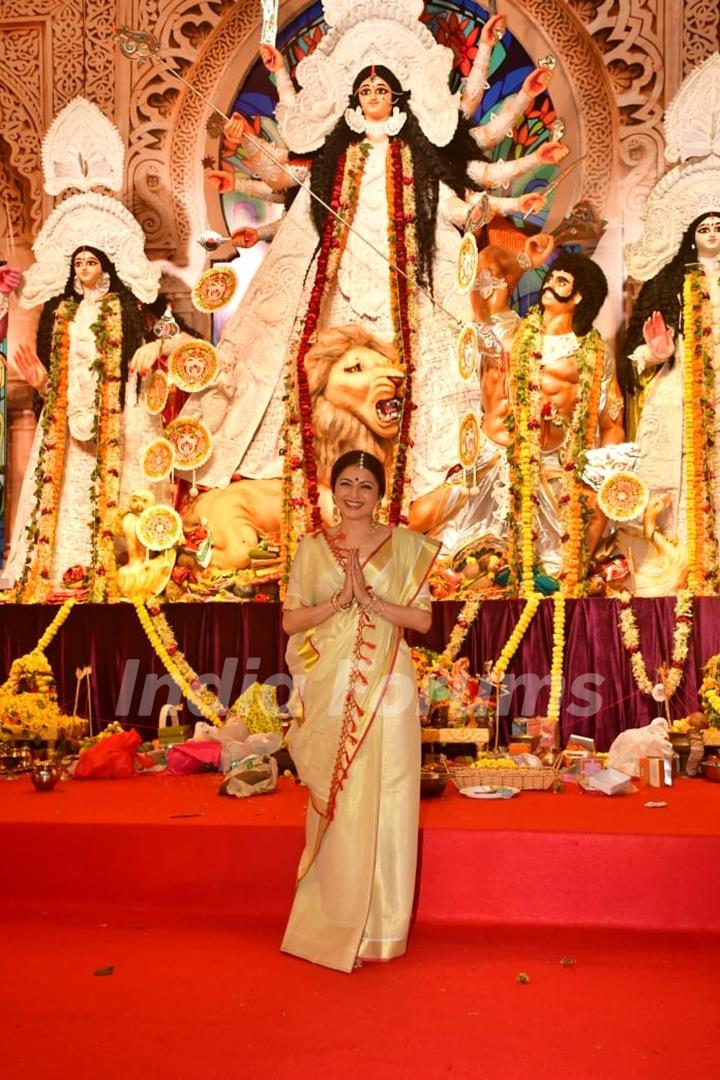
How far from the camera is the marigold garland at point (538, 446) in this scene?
302 inches

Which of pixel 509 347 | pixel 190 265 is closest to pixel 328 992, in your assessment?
pixel 509 347

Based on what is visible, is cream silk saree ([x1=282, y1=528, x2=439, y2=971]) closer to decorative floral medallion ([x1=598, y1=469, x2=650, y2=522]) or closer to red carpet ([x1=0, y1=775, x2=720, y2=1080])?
red carpet ([x1=0, y1=775, x2=720, y2=1080])

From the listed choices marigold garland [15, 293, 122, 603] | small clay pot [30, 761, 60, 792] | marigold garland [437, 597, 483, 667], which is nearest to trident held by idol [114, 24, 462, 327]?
marigold garland [15, 293, 122, 603]

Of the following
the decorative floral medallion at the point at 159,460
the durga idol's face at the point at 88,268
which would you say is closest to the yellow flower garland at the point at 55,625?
the decorative floral medallion at the point at 159,460

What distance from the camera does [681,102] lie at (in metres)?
8.23

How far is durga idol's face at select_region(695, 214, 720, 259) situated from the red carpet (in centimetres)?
446

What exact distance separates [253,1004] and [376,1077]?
1.82ft

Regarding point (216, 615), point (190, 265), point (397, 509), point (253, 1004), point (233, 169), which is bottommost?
point (253, 1004)

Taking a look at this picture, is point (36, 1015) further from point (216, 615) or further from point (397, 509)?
point (397, 509)

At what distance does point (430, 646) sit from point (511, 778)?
208 centimetres

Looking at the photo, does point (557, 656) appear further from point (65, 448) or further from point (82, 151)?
point (82, 151)

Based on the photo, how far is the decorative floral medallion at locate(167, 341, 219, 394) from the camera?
8.69 meters

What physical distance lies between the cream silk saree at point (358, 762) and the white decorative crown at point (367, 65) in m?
6.05

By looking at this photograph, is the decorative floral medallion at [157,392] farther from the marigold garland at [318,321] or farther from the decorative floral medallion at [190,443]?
the marigold garland at [318,321]
